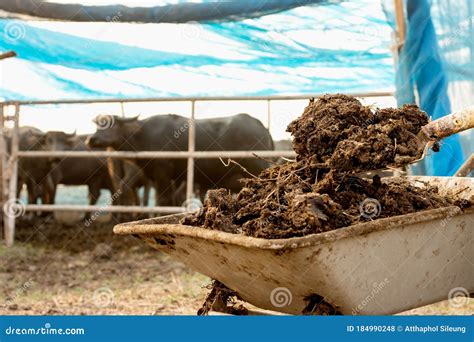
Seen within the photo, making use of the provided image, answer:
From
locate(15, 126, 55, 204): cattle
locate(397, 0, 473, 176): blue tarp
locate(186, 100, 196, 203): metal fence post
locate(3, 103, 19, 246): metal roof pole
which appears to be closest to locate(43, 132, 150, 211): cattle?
locate(15, 126, 55, 204): cattle

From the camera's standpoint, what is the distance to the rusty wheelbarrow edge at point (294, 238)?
1.89 m

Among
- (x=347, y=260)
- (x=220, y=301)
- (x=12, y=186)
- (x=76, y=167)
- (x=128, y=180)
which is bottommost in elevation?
(x=76, y=167)

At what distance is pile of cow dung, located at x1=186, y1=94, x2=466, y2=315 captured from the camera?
2.17 metres

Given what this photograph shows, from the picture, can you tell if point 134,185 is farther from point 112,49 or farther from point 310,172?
point 310,172

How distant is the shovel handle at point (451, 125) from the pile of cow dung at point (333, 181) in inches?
2.5

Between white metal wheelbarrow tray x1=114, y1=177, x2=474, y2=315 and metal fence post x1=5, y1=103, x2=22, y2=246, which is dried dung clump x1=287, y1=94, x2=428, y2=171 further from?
metal fence post x1=5, y1=103, x2=22, y2=246

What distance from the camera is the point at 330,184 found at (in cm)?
231

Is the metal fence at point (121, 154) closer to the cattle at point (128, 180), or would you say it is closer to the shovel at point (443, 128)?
the cattle at point (128, 180)

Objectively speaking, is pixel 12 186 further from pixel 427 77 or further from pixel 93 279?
pixel 427 77

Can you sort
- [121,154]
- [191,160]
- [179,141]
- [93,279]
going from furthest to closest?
[179,141] → [121,154] → [191,160] → [93,279]

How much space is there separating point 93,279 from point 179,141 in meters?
3.73

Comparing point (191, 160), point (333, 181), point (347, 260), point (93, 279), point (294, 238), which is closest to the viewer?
point (294, 238)

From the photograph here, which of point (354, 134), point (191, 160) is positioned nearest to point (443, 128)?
point (354, 134)

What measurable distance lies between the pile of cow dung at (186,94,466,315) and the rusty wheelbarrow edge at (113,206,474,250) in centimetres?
10
